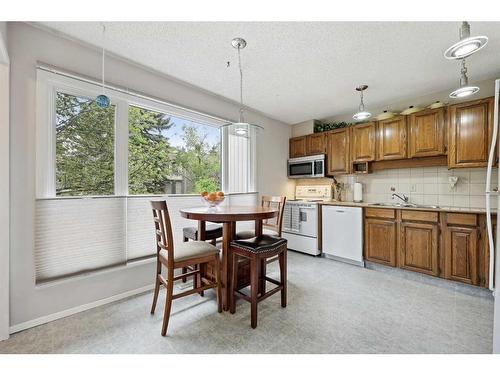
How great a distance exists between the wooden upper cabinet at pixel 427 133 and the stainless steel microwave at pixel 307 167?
1306 millimetres

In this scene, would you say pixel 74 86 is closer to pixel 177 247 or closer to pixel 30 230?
pixel 30 230

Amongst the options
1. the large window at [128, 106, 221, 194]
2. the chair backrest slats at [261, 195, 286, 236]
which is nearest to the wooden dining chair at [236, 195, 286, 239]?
the chair backrest slats at [261, 195, 286, 236]

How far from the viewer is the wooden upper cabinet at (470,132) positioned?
8.05ft

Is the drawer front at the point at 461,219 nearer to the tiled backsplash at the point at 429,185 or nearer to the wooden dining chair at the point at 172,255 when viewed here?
the tiled backsplash at the point at 429,185

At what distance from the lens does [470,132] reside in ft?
8.43

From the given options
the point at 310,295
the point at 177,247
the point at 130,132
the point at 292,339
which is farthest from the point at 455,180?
the point at 130,132

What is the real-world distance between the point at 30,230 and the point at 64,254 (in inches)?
12.8

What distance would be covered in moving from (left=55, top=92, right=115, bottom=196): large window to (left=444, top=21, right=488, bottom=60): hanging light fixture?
9.49 ft

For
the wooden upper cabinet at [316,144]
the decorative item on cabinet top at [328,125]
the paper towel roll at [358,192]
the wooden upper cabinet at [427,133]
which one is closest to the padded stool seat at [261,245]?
the paper towel roll at [358,192]

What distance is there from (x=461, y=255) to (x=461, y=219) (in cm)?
40

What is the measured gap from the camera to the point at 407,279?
284cm

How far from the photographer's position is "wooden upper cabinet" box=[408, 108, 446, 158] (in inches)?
110

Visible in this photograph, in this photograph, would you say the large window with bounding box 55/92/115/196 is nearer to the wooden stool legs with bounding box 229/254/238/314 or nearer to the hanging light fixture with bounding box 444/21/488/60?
Answer: the wooden stool legs with bounding box 229/254/238/314

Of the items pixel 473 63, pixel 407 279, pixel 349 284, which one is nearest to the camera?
pixel 473 63
